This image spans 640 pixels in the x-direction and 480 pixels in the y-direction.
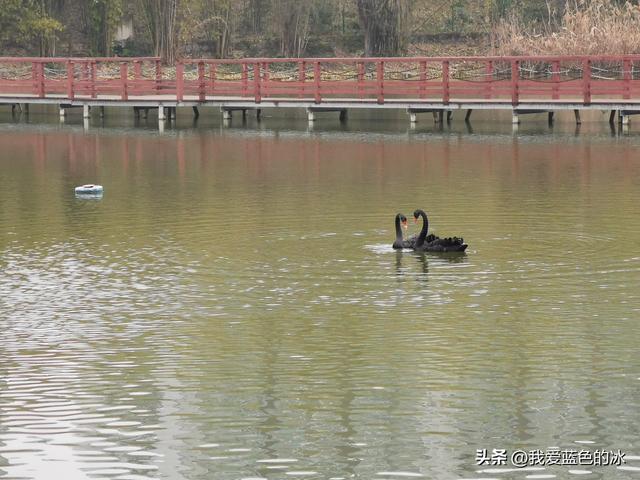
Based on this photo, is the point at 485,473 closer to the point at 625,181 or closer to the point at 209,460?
the point at 209,460

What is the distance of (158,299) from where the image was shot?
15.6 metres

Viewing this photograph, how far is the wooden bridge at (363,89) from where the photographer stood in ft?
136

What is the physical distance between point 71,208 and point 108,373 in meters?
12.1

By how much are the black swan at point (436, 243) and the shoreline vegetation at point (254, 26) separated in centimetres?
3727

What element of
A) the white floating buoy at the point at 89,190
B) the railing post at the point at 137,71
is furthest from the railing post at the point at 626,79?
the white floating buoy at the point at 89,190

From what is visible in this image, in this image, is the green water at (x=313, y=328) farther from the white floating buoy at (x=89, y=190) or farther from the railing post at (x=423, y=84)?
the railing post at (x=423, y=84)

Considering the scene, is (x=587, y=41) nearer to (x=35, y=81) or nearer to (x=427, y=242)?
(x=35, y=81)

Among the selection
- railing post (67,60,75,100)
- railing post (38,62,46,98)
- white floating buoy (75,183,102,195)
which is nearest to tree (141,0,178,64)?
railing post (38,62,46,98)

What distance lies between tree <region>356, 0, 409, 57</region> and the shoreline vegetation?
158 centimetres

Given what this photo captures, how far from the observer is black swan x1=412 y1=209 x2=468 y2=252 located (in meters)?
18.2

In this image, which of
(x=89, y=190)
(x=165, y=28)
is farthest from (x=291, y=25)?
(x=89, y=190)

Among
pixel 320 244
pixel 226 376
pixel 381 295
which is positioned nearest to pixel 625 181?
pixel 320 244

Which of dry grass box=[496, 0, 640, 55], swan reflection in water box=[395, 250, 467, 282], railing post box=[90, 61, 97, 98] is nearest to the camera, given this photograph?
swan reflection in water box=[395, 250, 467, 282]

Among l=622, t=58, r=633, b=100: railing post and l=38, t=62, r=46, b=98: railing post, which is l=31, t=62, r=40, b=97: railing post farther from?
l=622, t=58, r=633, b=100: railing post
